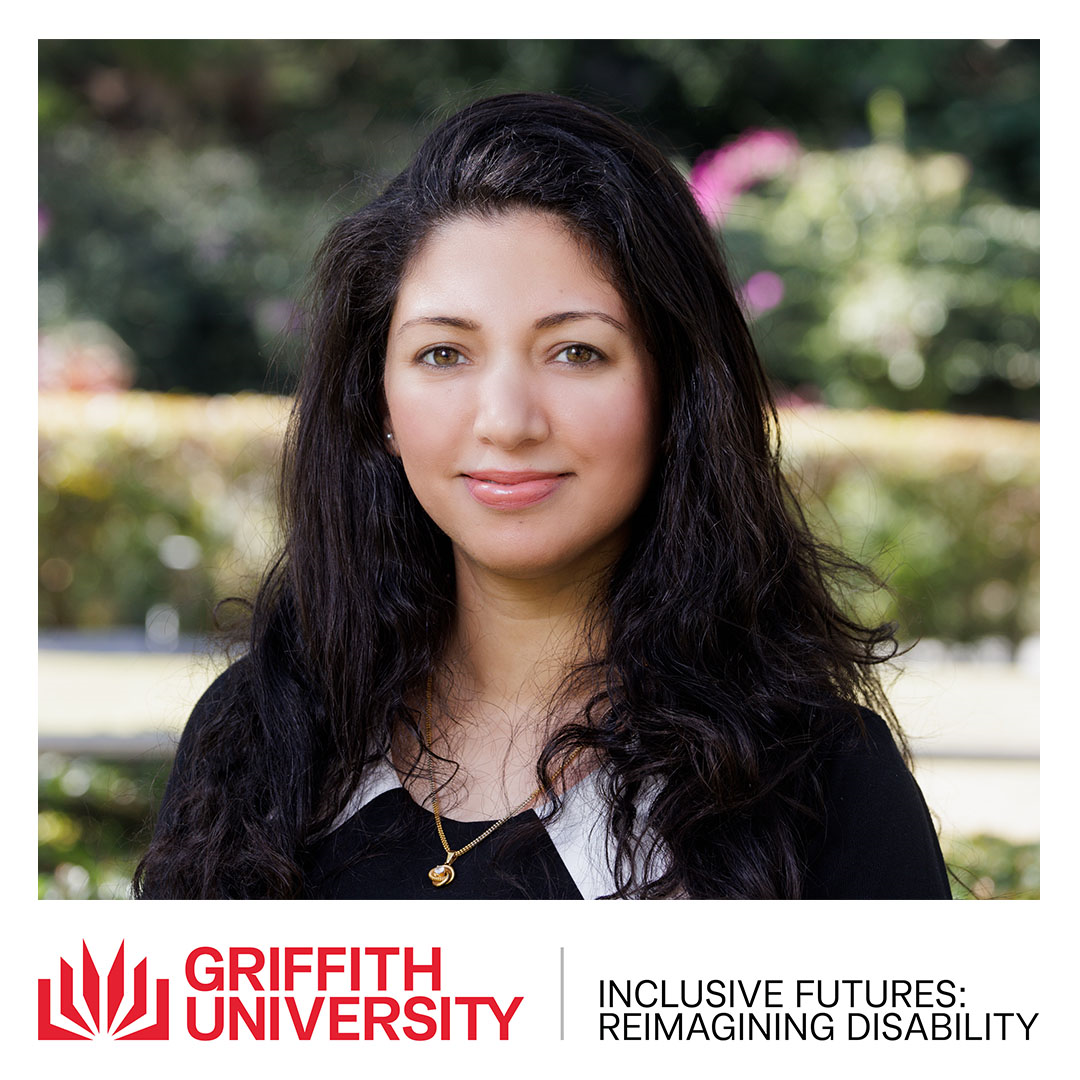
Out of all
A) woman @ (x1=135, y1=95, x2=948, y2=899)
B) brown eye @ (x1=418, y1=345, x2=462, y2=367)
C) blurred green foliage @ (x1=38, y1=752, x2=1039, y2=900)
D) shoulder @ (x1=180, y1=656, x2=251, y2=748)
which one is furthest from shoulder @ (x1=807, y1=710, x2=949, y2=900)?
blurred green foliage @ (x1=38, y1=752, x2=1039, y2=900)

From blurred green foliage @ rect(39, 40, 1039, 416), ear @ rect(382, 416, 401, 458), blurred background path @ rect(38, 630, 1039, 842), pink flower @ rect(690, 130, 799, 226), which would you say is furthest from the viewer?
pink flower @ rect(690, 130, 799, 226)

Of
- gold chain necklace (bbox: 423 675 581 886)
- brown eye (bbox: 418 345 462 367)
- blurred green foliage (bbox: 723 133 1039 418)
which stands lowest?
gold chain necklace (bbox: 423 675 581 886)

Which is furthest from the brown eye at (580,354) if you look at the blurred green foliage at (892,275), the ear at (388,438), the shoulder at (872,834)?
the blurred green foliage at (892,275)

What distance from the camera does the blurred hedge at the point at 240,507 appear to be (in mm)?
5691

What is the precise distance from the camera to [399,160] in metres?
8.15

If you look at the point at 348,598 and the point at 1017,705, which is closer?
the point at 348,598

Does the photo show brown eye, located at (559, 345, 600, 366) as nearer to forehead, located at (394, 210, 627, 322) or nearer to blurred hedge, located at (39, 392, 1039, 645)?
forehead, located at (394, 210, 627, 322)

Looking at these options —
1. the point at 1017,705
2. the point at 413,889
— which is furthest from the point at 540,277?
the point at 1017,705

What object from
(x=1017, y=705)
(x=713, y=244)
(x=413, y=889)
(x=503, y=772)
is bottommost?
(x=413, y=889)

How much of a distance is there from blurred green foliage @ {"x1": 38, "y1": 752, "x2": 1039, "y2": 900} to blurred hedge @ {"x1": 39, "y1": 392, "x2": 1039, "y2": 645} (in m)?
1.11

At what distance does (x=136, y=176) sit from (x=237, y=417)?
3764 millimetres

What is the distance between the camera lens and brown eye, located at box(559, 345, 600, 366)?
1.63m

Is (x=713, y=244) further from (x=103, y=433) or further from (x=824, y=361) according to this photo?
(x=824, y=361)

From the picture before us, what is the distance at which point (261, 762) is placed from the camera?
75.5 inches
